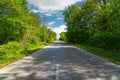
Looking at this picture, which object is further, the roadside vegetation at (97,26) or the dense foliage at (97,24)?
the dense foliage at (97,24)

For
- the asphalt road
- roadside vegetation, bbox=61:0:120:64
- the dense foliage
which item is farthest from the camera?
the dense foliage

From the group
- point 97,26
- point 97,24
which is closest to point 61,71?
point 97,24

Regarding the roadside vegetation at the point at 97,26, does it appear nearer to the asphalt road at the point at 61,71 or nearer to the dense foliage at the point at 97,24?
the dense foliage at the point at 97,24

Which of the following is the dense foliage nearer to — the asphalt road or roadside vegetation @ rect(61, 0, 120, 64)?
roadside vegetation @ rect(61, 0, 120, 64)

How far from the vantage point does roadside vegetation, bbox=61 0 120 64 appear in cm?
3481

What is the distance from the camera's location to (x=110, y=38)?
36219 millimetres

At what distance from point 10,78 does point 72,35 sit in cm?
6419

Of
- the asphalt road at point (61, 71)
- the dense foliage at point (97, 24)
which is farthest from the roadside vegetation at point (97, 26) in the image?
the asphalt road at point (61, 71)

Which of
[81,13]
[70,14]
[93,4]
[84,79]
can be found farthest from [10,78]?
[70,14]

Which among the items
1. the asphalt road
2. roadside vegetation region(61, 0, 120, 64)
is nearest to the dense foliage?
roadside vegetation region(61, 0, 120, 64)

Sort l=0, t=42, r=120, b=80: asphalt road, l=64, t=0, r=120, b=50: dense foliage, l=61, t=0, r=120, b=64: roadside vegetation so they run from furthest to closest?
l=64, t=0, r=120, b=50: dense foliage
l=61, t=0, r=120, b=64: roadside vegetation
l=0, t=42, r=120, b=80: asphalt road

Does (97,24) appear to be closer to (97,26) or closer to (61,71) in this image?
(97,26)

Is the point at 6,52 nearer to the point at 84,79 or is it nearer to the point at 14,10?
the point at 14,10

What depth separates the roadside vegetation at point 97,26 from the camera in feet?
114
